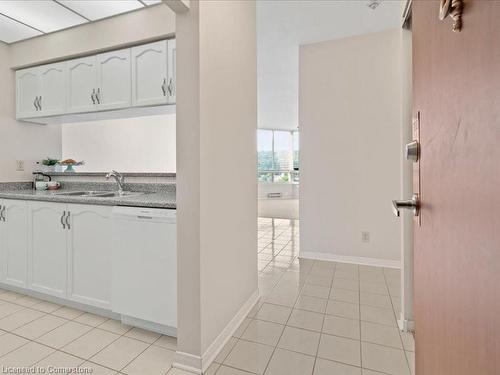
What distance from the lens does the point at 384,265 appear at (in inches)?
120

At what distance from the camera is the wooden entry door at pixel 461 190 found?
0.36 meters

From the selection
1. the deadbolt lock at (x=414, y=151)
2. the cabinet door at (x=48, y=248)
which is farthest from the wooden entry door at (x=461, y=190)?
the cabinet door at (x=48, y=248)

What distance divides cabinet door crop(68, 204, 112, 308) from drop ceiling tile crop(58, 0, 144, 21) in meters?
1.58

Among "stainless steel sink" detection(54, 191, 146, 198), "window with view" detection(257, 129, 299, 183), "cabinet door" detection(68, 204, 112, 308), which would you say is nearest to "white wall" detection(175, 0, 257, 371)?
"cabinet door" detection(68, 204, 112, 308)

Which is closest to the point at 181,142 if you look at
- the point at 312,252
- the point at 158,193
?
the point at 158,193

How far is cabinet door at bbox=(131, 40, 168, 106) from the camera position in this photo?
83.5 inches

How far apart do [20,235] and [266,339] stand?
218 cm

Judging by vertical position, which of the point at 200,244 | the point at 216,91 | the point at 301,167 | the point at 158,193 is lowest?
the point at 200,244

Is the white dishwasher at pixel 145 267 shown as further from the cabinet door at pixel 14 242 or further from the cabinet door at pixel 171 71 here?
the cabinet door at pixel 14 242

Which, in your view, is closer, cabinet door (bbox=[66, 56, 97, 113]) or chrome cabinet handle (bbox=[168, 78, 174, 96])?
chrome cabinet handle (bbox=[168, 78, 174, 96])

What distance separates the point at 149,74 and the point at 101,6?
65cm

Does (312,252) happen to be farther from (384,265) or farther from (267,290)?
(267,290)

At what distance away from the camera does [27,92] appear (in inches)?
107

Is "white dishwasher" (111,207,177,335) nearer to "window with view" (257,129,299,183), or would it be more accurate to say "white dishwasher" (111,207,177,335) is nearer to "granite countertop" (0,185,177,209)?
"granite countertop" (0,185,177,209)
